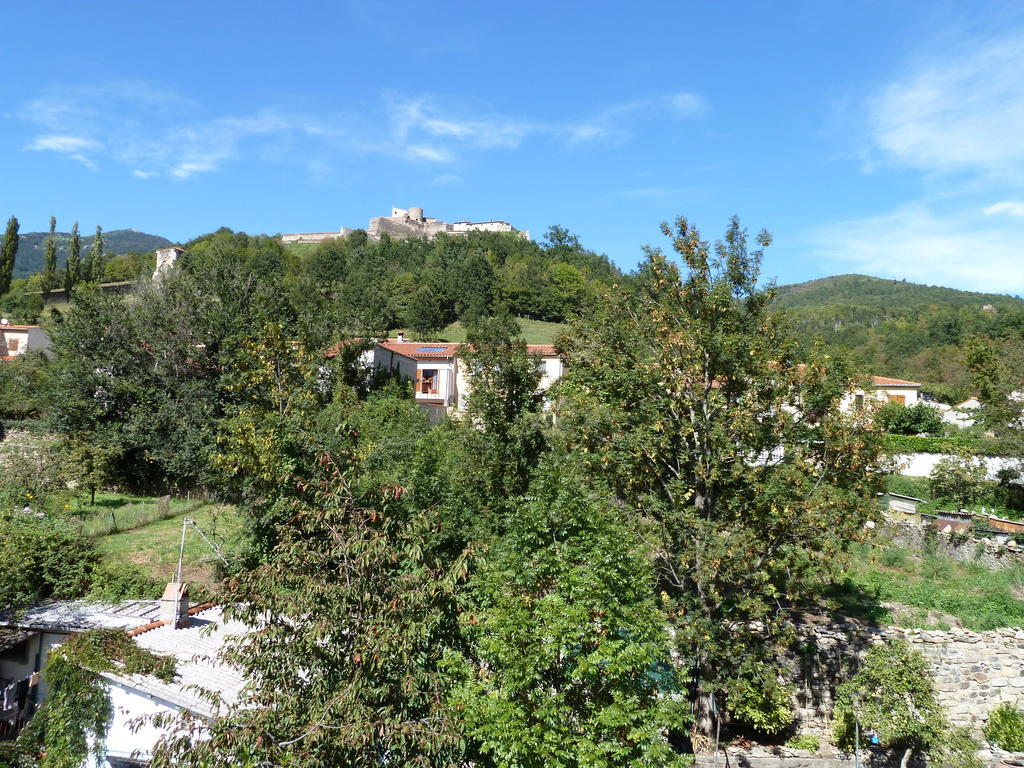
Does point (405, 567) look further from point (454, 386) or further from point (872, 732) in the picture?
point (454, 386)

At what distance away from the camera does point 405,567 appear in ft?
26.9

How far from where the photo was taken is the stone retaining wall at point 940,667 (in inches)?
510

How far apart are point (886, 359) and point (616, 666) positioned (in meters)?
78.5

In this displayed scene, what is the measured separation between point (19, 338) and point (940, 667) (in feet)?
180

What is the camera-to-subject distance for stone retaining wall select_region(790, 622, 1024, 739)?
12.9 meters

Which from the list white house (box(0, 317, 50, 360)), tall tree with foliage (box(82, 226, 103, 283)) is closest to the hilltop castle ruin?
tall tree with foliage (box(82, 226, 103, 283))

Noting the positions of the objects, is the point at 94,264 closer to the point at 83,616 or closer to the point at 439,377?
the point at 439,377

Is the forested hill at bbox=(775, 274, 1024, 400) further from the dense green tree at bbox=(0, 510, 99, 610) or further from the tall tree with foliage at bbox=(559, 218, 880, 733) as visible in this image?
the dense green tree at bbox=(0, 510, 99, 610)

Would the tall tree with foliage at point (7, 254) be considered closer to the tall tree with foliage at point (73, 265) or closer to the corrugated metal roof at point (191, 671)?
the tall tree with foliage at point (73, 265)

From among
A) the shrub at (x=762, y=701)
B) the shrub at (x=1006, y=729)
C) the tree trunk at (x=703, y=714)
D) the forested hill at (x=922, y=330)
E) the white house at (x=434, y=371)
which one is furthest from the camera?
the forested hill at (x=922, y=330)

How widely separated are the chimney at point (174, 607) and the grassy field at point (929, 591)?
12605 mm

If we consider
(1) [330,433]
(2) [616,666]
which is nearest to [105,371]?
(1) [330,433]

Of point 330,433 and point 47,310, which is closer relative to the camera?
point 330,433

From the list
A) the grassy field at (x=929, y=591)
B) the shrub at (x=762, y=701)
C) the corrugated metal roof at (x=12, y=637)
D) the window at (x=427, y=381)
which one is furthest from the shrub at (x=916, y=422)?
the corrugated metal roof at (x=12, y=637)
